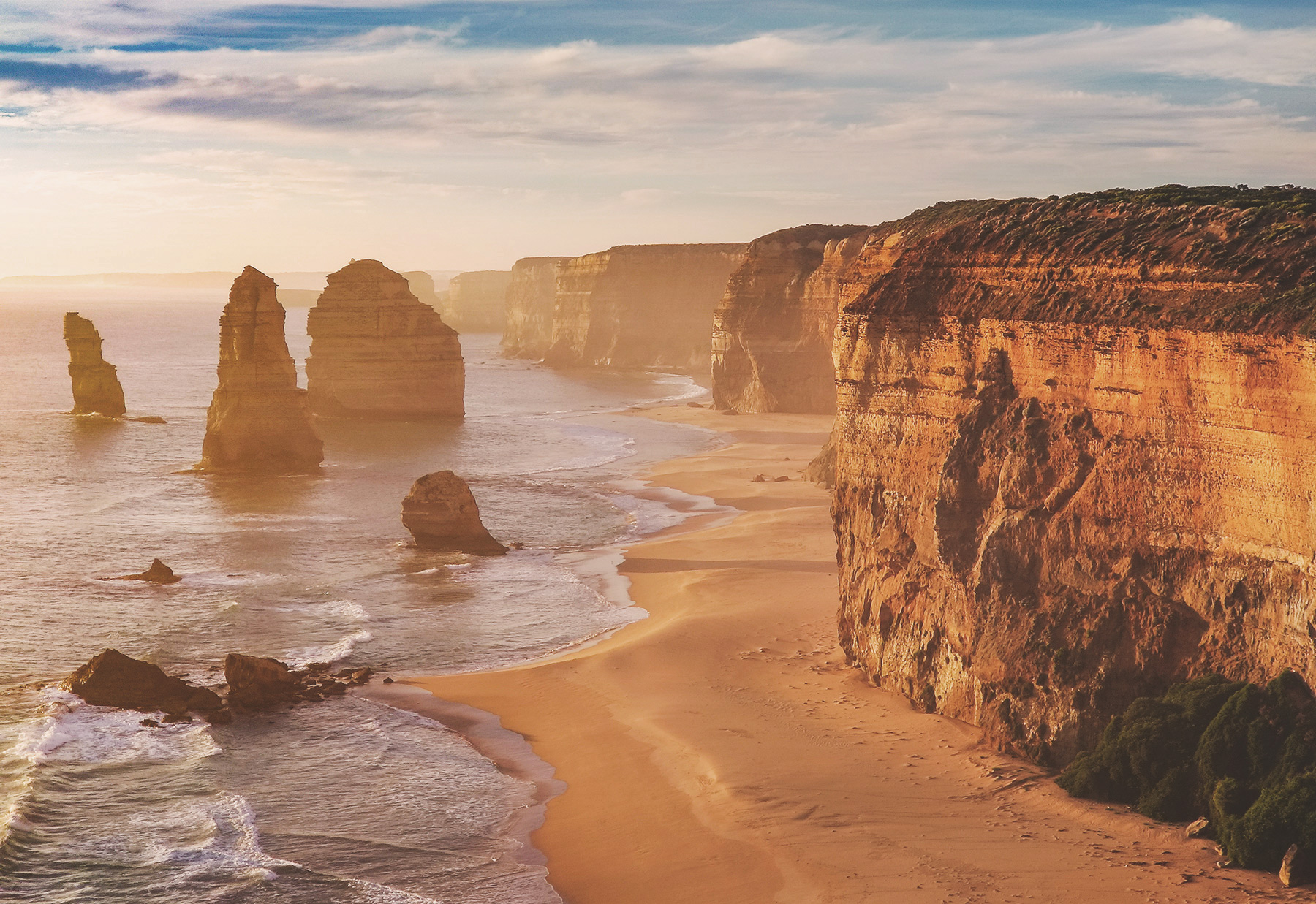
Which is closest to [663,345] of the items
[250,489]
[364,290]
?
[364,290]

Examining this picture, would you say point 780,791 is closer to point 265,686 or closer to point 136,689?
point 265,686

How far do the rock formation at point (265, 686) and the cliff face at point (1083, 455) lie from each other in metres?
11.7

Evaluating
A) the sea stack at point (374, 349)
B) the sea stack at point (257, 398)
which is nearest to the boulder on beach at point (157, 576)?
the sea stack at point (257, 398)

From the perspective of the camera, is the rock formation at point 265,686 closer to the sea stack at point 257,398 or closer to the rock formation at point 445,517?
the rock formation at point 445,517

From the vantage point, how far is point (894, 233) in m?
25.8

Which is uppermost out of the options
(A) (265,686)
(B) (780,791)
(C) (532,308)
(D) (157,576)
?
(C) (532,308)

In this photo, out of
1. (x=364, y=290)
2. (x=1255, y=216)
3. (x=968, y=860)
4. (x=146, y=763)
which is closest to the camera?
(x=968, y=860)

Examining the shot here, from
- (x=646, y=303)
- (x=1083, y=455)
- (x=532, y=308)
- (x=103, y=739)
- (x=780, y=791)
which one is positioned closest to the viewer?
(x=780, y=791)

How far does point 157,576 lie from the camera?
36406 mm

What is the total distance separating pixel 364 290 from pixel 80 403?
21599mm

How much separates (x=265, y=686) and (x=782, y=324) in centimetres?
5976

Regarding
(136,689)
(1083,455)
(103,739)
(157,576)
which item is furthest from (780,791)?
(157,576)

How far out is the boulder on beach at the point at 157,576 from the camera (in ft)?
119

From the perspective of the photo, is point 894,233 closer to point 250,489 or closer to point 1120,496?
point 1120,496
